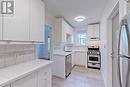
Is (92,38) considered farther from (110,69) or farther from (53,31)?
(110,69)

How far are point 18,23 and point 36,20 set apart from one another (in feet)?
2.11

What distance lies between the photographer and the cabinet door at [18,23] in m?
1.72

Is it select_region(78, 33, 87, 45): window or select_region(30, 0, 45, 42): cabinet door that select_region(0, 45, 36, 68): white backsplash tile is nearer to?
select_region(30, 0, 45, 42): cabinet door

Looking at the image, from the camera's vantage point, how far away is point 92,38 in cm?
644

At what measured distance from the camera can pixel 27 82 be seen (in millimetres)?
1753

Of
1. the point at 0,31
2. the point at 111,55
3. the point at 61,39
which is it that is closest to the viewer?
the point at 0,31

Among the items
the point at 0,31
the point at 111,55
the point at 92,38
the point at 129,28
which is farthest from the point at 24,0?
the point at 92,38

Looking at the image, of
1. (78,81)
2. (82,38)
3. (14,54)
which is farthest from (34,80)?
(82,38)

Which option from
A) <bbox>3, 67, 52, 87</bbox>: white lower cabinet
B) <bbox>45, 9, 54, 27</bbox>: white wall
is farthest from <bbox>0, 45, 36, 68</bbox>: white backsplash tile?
<bbox>45, 9, 54, 27</bbox>: white wall

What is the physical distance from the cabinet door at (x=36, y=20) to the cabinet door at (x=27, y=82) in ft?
2.56

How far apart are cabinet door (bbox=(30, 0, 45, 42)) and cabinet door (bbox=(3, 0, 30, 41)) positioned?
0.17m

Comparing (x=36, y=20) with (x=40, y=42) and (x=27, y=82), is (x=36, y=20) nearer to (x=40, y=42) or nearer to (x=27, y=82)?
(x=40, y=42)

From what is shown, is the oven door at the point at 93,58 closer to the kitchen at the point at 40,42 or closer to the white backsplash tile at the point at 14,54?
the kitchen at the point at 40,42

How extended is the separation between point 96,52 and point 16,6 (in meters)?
5.02
